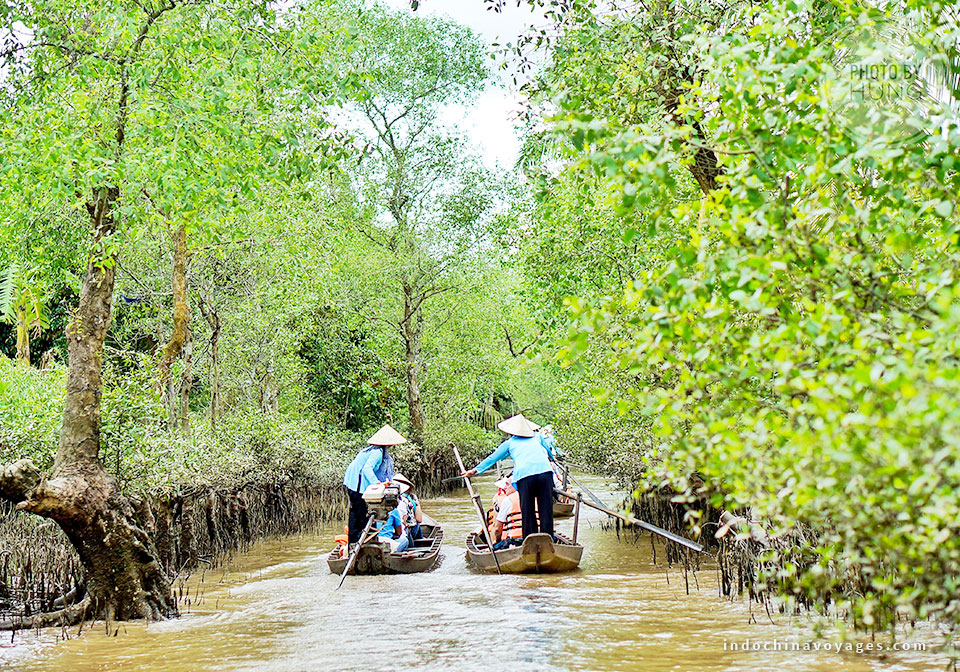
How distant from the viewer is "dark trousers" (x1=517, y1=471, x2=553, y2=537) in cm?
1059

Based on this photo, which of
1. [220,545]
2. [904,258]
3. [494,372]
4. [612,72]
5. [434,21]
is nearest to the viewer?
[904,258]

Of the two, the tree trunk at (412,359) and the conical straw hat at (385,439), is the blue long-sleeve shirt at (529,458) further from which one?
the tree trunk at (412,359)

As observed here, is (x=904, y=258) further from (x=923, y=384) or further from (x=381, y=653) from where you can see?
(x=381, y=653)

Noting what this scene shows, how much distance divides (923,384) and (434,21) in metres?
23.0

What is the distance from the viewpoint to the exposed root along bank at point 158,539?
26.0 ft

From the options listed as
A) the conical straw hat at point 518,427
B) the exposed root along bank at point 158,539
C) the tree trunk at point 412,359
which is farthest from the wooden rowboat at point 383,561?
the tree trunk at point 412,359

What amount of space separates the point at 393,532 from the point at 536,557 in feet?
7.65

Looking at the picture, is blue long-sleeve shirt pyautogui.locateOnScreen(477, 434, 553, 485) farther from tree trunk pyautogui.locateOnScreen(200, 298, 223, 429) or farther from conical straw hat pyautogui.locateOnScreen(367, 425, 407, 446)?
tree trunk pyautogui.locateOnScreen(200, 298, 223, 429)

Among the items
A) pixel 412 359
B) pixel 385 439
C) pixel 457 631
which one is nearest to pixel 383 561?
pixel 385 439

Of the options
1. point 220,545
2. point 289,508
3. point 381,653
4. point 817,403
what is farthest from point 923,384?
point 289,508

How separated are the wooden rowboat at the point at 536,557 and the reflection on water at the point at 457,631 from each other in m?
0.21

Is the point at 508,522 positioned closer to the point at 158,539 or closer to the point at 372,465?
the point at 372,465

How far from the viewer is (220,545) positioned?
41.6 ft

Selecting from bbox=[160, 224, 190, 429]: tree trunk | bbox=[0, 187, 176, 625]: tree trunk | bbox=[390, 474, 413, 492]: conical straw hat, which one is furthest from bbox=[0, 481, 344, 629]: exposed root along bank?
bbox=[390, 474, 413, 492]: conical straw hat
